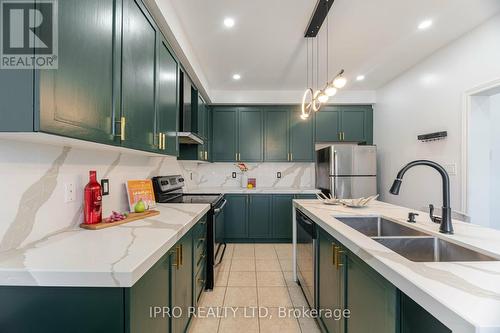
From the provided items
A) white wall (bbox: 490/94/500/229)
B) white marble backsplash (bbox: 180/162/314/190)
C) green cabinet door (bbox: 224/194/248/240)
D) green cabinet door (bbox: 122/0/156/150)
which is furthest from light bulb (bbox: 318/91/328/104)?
white wall (bbox: 490/94/500/229)

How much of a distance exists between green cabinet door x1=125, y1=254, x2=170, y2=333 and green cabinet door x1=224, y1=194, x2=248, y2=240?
2622 millimetres

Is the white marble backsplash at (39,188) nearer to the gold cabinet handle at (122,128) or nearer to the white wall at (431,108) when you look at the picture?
the gold cabinet handle at (122,128)

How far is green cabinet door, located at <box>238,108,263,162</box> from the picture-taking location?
417 cm

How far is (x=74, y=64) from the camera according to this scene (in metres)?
0.92

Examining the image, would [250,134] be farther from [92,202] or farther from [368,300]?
[368,300]

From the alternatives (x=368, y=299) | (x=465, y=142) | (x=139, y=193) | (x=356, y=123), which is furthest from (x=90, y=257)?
(x=356, y=123)

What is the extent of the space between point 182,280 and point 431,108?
11.2 ft

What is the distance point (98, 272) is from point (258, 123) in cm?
365

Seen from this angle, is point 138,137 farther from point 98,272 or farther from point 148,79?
point 98,272

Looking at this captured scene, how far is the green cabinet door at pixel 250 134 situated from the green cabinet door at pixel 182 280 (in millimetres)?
2609

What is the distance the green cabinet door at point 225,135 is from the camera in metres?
4.18

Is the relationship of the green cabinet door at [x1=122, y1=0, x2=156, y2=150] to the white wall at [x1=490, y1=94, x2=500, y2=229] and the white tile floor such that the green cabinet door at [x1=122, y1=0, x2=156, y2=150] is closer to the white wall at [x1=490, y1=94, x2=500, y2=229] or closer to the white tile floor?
the white tile floor

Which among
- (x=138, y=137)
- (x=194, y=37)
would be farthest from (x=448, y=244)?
(x=194, y=37)

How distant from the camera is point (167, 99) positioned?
1965mm
